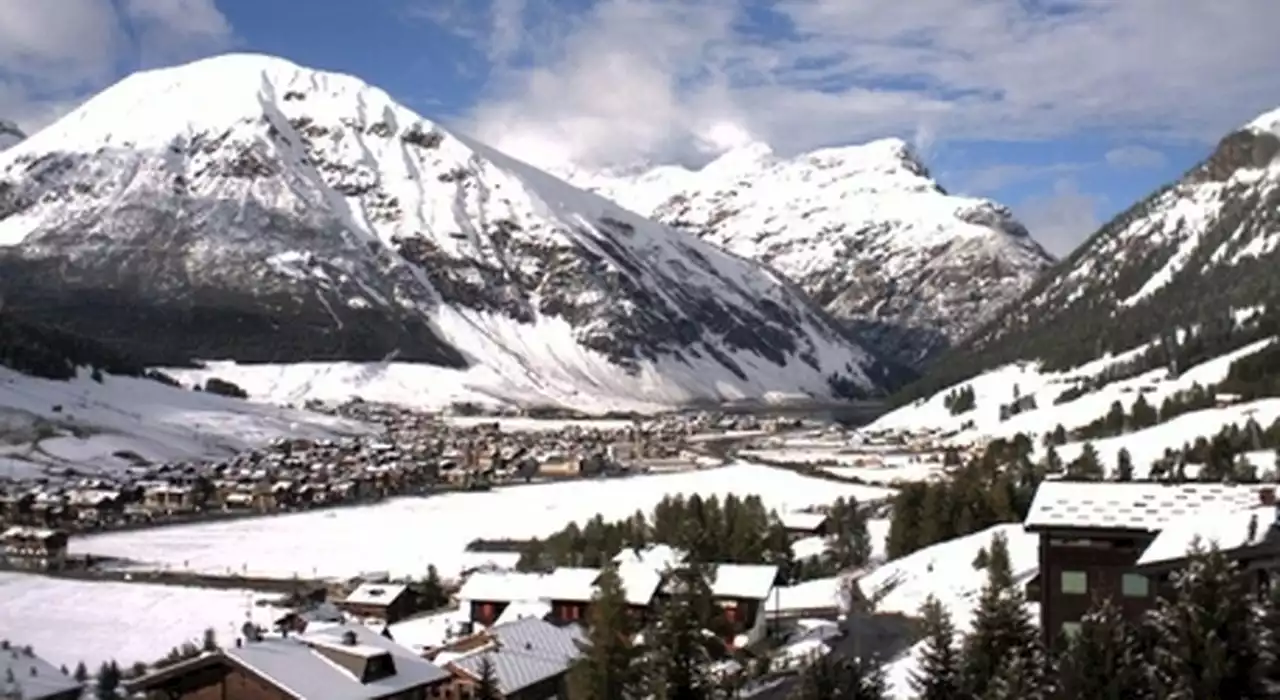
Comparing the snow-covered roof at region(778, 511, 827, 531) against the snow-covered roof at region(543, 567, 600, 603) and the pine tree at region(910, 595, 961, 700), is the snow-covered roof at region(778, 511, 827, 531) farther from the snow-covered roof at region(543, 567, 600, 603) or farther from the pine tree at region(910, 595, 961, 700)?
the pine tree at region(910, 595, 961, 700)

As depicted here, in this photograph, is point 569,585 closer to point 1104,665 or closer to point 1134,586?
point 1134,586

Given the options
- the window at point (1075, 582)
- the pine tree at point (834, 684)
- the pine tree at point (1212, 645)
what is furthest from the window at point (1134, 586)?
the pine tree at point (834, 684)

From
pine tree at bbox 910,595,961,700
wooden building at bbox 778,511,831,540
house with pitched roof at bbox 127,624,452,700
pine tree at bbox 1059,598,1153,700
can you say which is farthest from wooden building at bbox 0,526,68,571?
pine tree at bbox 1059,598,1153,700

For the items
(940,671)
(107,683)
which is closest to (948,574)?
(107,683)

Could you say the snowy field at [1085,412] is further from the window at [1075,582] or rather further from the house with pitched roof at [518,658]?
the window at [1075,582]

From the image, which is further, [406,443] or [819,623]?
[406,443]

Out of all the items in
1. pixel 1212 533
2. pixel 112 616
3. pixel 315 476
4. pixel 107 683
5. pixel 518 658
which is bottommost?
pixel 112 616

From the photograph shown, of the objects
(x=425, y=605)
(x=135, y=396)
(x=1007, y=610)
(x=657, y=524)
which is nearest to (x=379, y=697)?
(x=1007, y=610)

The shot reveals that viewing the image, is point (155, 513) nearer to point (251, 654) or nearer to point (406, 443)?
point (406, 443)
